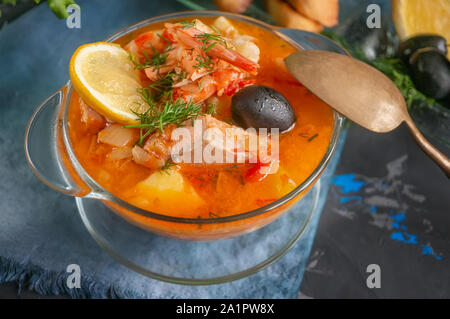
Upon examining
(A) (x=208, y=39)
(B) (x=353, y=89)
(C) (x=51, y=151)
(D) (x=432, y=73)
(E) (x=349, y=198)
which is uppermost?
(A) (x=208, y=39)

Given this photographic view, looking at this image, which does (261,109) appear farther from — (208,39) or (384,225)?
(384,225)

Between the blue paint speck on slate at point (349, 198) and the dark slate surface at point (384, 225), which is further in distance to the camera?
the blue paint speck on slate at point (349, 198)

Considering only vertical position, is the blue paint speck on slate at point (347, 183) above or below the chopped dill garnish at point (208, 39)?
below

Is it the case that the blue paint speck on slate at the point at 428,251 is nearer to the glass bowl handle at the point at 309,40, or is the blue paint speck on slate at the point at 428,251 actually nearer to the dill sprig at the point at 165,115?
the glass bowl handle at the point at 309,40

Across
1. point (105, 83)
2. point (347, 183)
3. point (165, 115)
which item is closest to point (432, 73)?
point (347, 183)

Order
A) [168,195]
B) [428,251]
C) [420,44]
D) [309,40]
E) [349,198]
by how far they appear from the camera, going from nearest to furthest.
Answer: [168,195]
[309,40]
[428,251]
[349,198]
[420,44]

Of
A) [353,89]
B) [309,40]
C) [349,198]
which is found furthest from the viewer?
[349,198]

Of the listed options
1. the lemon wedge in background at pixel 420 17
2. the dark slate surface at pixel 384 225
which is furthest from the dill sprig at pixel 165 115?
the lemon wedge in background at pixel 420 17

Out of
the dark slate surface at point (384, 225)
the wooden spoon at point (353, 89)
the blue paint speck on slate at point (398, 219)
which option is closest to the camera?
the wooden spoon at point (353, 89)
